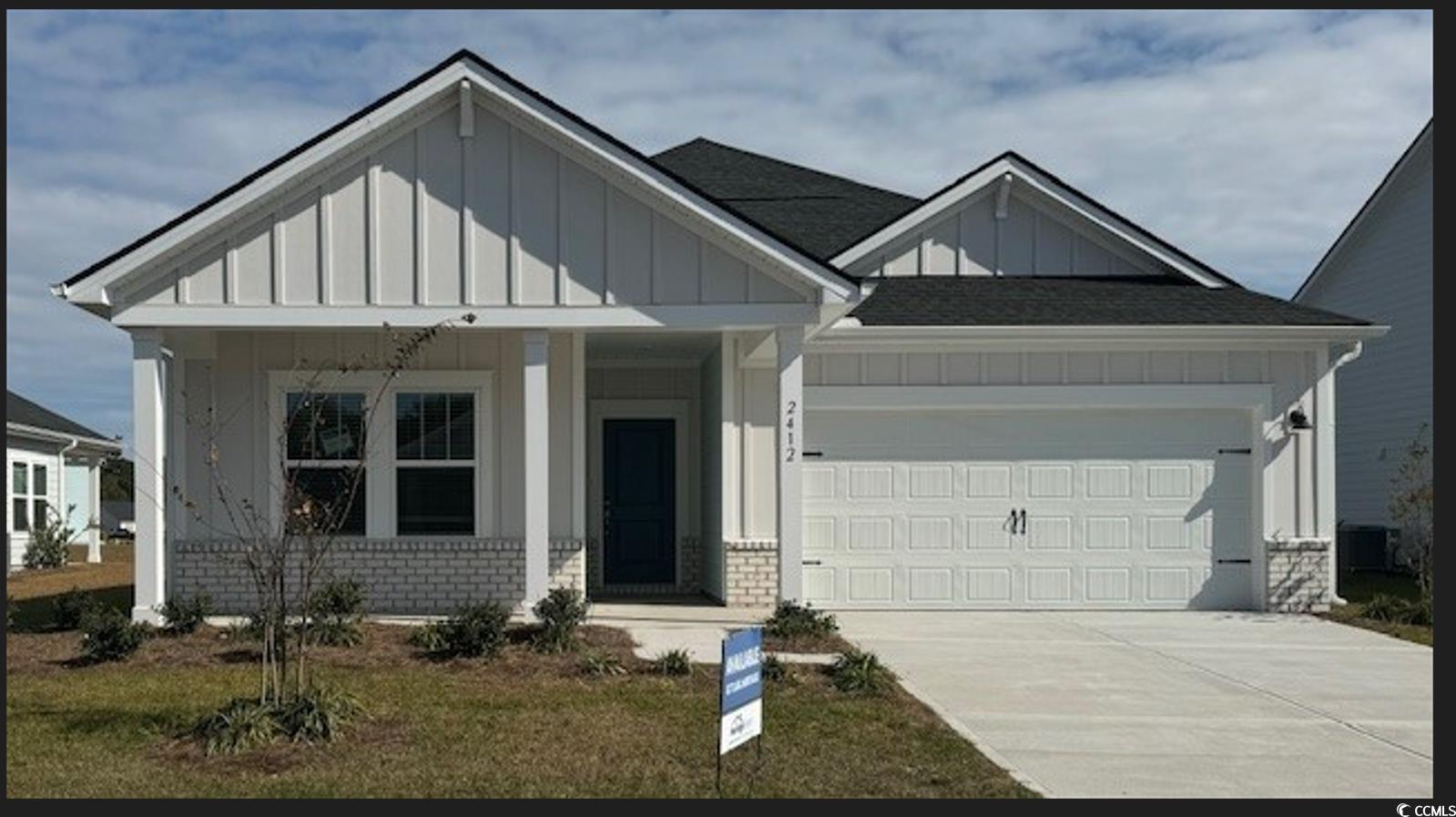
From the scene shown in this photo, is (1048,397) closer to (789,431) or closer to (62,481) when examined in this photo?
(789,431)

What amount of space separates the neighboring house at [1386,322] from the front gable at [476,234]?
43.7 ft

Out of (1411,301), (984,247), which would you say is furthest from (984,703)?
(1411,301)

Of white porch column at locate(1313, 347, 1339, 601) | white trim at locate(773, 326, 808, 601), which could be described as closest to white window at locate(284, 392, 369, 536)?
white trim at locate(773, 326, 808, 601)

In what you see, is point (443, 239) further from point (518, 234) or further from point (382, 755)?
point (382, 755)

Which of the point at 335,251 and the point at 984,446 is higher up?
the point at 335,251

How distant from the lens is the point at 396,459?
15.0 metres

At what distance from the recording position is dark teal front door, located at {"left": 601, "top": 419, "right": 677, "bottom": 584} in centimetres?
1783

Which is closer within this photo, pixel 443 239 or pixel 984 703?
pixel 984 703

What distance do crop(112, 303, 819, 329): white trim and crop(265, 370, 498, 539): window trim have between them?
1740mm

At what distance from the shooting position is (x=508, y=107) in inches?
517

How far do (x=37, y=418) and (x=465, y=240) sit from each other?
19.1m

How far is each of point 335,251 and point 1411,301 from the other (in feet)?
56.7

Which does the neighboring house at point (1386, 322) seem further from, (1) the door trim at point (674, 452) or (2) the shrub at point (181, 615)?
(2) the shrub at point (181, 615)

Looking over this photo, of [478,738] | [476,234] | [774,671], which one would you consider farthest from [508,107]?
[478,738]
